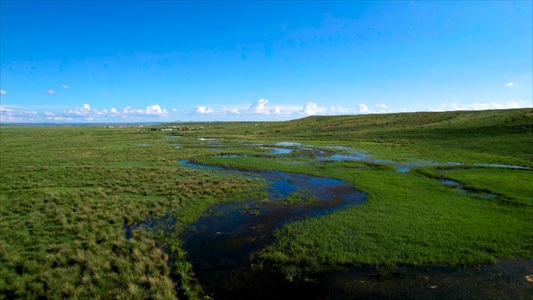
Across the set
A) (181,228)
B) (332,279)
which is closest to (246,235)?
(181,228)

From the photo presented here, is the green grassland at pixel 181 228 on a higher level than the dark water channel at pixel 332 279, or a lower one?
higher

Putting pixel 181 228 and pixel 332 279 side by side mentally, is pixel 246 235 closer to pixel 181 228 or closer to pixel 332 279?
pixel 181 228

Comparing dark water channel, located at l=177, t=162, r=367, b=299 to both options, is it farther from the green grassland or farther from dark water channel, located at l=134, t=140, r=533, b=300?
the green grassland

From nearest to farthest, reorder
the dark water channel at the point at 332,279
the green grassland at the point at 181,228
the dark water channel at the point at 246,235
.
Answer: the dark water channel at the point at 332,279
the dark water channel at the point at 246,235
the green grassland at the point at 181,228

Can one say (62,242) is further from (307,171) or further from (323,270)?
(307,171)

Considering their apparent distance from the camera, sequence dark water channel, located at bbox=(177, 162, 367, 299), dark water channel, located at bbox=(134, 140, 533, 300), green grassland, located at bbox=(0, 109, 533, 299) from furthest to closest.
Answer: green grassland, located at bbox=(0, 109, 533, 299) → dark water channel, located at bbox=(177, 162, 367, 299) → dark water channel, located at bbox=(134, 140, 533, 300)

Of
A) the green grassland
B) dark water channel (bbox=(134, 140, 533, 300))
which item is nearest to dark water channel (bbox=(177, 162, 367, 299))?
dark water channel (bbox=(134, 140, 533, 300))

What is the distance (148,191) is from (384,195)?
21795 mm

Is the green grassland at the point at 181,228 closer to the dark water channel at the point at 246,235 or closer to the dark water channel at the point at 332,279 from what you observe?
the dark water channel at the point at 332,279

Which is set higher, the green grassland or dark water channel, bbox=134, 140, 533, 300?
the green grassland

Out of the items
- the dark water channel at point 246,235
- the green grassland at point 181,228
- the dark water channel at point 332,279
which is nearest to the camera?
the dark water channel at point 332,279

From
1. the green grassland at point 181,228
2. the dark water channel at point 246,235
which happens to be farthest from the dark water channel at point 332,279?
the green grassland at point 181,228

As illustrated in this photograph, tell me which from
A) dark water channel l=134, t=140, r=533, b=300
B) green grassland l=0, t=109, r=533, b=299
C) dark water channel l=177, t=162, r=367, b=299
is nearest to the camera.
→ dark water channel l=134, t=140, r=533, b=300

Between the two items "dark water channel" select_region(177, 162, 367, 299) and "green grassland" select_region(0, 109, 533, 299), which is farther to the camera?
"green grassland" select_region(0, 109, 533, 299)
